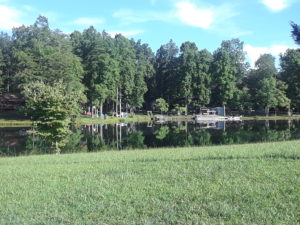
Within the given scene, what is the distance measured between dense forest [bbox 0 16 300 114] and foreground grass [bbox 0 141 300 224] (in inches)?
2038

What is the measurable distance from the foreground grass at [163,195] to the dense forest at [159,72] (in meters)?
51.8

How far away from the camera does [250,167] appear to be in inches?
320

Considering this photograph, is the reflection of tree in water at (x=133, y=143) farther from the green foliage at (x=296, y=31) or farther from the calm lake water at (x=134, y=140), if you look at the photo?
the green foliage at (x=296, y=31)

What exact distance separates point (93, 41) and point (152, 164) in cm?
6340

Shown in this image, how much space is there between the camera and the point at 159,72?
86.8 meters

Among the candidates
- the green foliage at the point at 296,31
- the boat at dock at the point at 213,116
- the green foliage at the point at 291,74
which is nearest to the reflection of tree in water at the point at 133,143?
the green foliage at the point at 296,31

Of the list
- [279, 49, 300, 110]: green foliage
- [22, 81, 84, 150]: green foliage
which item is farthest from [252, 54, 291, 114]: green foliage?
[22, 81, 84, 150]: green foliage

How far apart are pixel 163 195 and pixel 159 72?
81.3m

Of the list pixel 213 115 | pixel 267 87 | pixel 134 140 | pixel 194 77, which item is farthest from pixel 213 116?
pixel 134 140

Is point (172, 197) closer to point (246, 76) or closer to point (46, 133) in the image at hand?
point (46, 133)

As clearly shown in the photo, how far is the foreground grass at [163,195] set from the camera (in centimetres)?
521

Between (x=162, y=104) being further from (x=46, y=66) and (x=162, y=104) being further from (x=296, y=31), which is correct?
(x=296, y=31)

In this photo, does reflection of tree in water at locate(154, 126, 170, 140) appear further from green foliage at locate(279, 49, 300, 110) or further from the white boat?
green foliage at locate(279, 49, 300, 110)

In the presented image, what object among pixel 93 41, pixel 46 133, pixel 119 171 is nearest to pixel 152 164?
pixel 119 171
